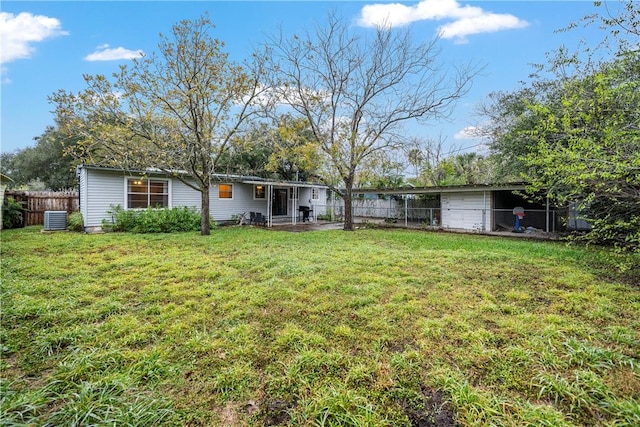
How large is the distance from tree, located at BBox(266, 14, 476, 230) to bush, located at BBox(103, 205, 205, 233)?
6384 mm

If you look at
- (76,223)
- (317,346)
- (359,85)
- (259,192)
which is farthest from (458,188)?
(76,223)

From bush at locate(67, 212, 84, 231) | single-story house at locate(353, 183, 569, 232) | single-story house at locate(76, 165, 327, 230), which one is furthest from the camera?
single-story house at locate(353, 183, 569, 232)

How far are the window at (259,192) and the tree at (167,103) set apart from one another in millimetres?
5486

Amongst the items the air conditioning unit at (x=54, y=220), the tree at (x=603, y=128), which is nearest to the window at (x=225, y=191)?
the air conditioning unit at (x=54, y=220)

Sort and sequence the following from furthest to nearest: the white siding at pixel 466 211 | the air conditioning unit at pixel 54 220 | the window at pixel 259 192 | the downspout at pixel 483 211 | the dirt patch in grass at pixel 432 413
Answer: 1. the window at pixel 259 192
2. the white siding at pixel 466 211
3. the downspout at pixel 483 211
4. the air conditioning unit at pixel 54 220
5. the dirt patch in grass at pixel 432 413

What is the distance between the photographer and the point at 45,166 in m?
21.4

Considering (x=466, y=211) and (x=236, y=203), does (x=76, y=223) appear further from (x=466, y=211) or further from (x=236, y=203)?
(x=466, y=211)

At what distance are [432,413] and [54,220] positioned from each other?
13666 mm

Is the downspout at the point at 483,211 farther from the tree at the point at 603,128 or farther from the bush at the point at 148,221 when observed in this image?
the bush at the point at 148,221

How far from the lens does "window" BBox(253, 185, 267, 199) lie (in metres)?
15.5

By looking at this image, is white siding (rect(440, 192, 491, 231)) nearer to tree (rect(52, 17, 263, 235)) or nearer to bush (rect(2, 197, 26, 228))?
tree (rect(52, 17, 263, 235))

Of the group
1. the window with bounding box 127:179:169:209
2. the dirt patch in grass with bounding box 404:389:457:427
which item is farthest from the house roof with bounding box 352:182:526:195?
the window with bounding box 127:179:169:209

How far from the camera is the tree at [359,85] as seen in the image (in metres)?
11.7

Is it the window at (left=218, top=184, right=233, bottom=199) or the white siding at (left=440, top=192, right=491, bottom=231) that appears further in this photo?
the window at (left=218, top=184, right=233, bottom=199)
